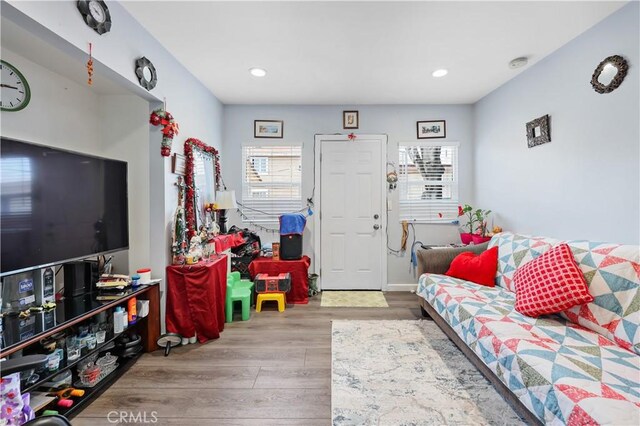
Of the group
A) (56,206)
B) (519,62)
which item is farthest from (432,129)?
(56,206)

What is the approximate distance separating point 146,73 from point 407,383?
9.50 ft

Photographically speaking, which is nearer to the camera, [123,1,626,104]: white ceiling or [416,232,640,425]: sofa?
[416,232,640,425]: sofa

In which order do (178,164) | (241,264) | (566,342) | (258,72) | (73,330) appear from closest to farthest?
(566,342)
(73,330)
(178,164)
(258,72)
(241,264)

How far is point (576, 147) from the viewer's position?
7.45ft

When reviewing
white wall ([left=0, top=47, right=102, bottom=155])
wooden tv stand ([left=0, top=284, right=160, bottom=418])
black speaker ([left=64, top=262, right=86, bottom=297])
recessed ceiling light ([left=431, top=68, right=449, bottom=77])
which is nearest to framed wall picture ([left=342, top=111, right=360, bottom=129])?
recessed ceiling light ([left=431, top=68, right=449, bottom=77])

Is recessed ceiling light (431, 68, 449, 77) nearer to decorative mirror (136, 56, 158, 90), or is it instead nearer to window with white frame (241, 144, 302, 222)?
window with white frame (241, 144, 302, 222)

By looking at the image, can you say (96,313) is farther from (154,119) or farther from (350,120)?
(350,120)

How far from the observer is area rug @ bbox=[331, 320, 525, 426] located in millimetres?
1569

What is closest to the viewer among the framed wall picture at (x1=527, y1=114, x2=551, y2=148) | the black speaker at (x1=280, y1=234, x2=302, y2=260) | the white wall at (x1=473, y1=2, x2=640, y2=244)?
the white wall at (x1=473, y1=2, x2=640, y2=244)

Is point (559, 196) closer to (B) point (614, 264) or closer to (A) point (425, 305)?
(B) point (614, 264)

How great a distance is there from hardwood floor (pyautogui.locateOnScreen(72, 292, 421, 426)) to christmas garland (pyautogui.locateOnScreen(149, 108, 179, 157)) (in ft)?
5.47

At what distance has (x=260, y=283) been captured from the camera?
10.5 feet

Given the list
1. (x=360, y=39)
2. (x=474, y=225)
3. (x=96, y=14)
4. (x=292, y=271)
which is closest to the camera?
(x=96, y=14)

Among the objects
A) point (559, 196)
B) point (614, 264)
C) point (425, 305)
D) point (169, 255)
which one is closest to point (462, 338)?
point (425, 305)
